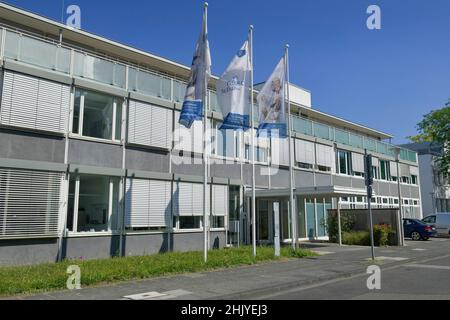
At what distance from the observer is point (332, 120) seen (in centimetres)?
3731

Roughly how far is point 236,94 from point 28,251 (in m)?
8.62

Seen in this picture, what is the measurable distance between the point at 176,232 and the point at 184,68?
34.1 ft

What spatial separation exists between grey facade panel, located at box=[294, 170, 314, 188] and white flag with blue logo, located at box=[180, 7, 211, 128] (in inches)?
489

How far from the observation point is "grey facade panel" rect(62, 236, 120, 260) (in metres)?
14.6

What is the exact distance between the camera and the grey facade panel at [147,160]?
17.1 m

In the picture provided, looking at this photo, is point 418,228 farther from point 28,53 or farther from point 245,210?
point 28,53

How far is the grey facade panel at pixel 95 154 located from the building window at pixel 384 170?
86.8ft

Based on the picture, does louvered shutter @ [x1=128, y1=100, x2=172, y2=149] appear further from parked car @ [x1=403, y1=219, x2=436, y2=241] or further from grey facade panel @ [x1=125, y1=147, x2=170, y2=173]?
parked car @ [x1=403, y1=219, x2=436, y2=241]

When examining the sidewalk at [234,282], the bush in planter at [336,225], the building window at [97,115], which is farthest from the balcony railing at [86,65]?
the bush in planter at [336,225]

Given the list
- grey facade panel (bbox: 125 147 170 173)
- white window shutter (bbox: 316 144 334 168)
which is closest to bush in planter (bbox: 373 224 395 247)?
white window shutter (bbox: 316 144 334 168)

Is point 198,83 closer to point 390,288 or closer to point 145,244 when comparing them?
point 145,244

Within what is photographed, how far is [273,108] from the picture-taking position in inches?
692

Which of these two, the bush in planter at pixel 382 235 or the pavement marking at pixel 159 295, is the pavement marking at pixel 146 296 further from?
the bush in planter at pixel 382 235
